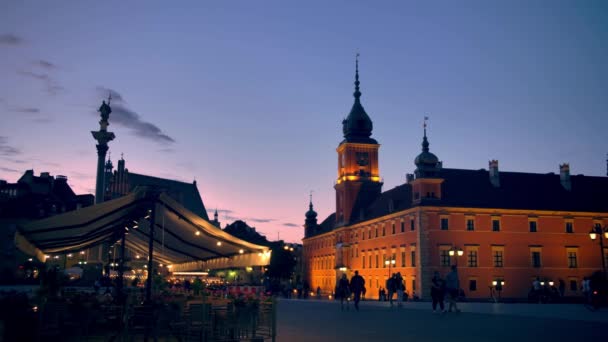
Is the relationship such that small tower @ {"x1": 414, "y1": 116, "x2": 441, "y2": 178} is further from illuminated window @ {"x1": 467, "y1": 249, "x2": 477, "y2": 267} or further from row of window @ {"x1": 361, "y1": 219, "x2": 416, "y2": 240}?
illuminated window @ {"x1": 467, "y1": 249, "x2": 477, "y2": 267}

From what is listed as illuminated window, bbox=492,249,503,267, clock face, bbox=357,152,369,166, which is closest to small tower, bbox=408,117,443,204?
illuminated window, bbox=492,249,503,267

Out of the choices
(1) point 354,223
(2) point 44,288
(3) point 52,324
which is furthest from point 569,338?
(1) point 354,223

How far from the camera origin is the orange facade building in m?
53.1

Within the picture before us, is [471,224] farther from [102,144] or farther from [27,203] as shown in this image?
[27,203]

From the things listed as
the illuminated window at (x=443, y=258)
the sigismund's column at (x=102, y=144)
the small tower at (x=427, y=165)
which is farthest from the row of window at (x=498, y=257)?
the sigismund's column at (x=102, y=144)

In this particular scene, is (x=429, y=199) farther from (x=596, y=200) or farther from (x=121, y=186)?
(x=121, y=186)

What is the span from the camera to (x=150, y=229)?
15.7 meters

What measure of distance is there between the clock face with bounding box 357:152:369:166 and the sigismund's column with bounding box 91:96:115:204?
43.7 meters

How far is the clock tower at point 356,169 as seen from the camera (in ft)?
251

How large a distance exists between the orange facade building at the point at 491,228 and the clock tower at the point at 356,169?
490 inches

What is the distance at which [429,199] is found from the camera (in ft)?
179

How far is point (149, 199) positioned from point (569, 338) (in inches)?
386

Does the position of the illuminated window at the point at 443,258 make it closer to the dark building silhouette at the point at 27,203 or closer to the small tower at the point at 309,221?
the dark building silhouette at the point at 27,203

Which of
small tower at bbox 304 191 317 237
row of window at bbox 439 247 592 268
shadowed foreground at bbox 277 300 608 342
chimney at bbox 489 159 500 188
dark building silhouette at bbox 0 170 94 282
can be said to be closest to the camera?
shadowed foreground at bbox 277 300 608 342
